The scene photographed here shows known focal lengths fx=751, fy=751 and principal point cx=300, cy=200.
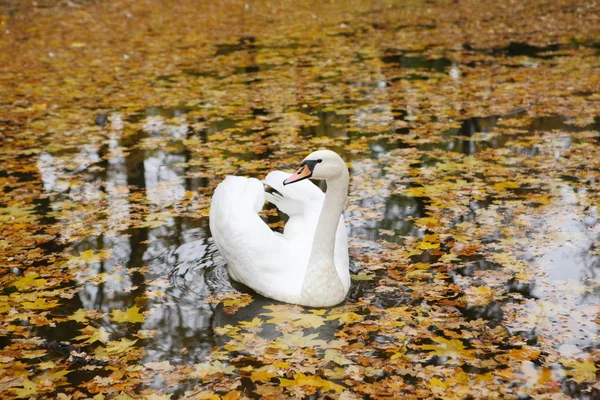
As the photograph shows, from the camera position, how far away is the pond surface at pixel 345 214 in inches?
184

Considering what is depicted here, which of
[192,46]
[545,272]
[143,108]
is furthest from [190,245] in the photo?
[192,46]

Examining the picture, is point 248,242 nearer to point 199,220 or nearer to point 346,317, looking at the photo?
point 346,317

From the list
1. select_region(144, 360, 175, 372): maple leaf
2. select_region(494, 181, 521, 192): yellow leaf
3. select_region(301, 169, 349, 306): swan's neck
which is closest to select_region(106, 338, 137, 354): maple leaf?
select_region(144, 360, 175, 372): maple leaf

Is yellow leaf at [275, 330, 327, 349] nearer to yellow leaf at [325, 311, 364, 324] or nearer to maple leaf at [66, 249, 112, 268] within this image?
yellow leaf at [325, 311, 364, 324]

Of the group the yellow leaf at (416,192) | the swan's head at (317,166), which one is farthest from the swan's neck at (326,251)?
the yellow leaf at (416,192)

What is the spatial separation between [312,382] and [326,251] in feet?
3.45

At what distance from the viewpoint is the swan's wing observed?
5402 mm

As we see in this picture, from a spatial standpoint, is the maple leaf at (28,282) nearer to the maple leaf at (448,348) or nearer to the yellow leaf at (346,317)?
the yellow leaf at (346,317)

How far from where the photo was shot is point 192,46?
1695cm

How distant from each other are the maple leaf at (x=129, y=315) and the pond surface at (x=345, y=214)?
0.01 meters

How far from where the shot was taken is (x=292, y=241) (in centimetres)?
573

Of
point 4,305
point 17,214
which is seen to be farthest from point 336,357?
point 17,214

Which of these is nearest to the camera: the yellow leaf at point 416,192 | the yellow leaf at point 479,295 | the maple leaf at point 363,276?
the yellow leaf at point 479,295

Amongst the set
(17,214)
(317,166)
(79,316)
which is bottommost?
(79,316)
